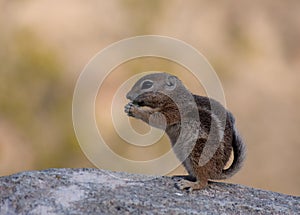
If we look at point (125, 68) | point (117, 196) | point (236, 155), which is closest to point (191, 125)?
point (236, 155)

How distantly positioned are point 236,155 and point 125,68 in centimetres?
822

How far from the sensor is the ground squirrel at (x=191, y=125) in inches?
237

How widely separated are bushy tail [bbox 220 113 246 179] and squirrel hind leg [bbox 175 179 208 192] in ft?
0.76

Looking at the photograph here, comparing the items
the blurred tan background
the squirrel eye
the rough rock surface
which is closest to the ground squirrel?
the squirrel eye

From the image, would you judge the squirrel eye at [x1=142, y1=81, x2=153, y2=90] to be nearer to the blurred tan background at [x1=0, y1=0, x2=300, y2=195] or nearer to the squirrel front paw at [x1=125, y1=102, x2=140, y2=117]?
the squirrel front paw at [x1=125, y1=102, x2=140, y2=117]

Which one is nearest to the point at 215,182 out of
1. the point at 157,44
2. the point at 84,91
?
the point at 84,91

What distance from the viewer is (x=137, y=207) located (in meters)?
5.42

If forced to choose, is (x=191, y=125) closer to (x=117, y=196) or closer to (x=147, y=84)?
(x=147, y=84)

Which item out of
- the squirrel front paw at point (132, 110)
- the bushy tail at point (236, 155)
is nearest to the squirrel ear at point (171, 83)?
the squirrel front paw at point (132, 110)

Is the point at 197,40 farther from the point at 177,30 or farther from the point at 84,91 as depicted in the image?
the point at 84,91

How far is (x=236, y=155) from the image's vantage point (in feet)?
20.4

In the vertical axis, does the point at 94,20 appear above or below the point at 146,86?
above

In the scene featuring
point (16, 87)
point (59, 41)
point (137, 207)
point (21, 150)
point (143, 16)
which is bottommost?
point (137, 207)

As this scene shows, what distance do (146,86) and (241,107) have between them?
355 inches
